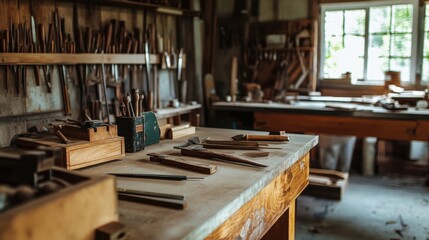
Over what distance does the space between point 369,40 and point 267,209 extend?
4307 mm

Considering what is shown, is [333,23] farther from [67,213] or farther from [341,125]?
[67,213]

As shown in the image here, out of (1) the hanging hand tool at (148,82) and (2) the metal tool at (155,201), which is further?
(1) the hanging hand tool at (148,82)

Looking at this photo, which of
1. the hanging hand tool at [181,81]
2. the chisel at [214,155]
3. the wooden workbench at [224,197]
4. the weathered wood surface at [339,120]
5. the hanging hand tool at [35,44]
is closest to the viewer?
the wooden workbench at [224,197]

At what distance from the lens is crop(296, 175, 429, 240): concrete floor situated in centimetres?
330

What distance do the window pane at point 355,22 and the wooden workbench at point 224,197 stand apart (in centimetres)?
369

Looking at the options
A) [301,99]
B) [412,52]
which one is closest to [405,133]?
[301,99]

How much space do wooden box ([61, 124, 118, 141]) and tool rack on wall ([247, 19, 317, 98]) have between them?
3.81m

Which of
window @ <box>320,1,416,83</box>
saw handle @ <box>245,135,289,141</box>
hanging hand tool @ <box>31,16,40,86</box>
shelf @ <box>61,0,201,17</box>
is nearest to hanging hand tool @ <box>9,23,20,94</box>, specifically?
hanging hand tool @ <box>31,16,40,86</box>

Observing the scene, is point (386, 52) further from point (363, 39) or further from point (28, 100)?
point (28, 100)

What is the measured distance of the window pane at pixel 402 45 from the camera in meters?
5.09

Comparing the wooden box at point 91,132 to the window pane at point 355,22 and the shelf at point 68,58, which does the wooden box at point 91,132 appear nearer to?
the shelf at point 68,58

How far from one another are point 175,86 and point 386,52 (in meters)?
2.67

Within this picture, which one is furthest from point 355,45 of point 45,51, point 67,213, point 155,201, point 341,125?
point 67,213

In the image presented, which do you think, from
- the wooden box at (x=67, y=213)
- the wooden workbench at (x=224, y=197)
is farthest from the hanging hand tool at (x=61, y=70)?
the wooden box at (x=67, y=213)
